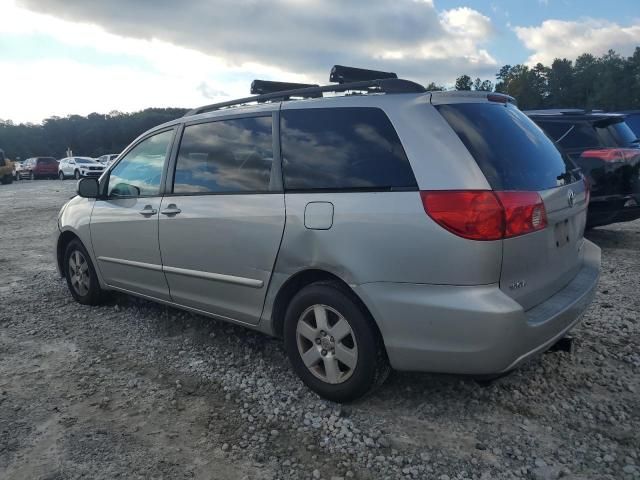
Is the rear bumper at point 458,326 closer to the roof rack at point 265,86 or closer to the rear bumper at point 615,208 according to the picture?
the roof rack at point 265,86

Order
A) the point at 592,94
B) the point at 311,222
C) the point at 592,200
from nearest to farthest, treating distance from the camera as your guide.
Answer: the point at 311,222
the point at 592,200
the point at 592,94

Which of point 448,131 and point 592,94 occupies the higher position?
point 592,94

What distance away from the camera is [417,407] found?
2.86 metres

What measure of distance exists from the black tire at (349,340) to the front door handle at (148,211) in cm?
152

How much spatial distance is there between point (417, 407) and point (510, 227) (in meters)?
1.17

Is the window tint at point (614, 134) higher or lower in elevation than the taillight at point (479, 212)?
higher

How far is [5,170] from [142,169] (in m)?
31.5

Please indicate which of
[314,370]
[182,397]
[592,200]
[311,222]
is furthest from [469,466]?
[592,200]

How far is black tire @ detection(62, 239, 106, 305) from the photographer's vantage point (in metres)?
4.76

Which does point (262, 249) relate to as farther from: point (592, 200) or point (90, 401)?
point (592, 200)

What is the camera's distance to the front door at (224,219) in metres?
3.11

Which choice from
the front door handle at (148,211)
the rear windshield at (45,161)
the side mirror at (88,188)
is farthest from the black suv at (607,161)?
the rear windshield at (45,161)

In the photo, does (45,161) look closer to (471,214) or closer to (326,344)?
(326,344)

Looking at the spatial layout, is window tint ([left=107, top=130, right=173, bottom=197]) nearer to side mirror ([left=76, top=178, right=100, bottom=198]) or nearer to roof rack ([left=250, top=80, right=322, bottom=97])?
side mirror ([left=76, top=178, right=100, bottom=198])
